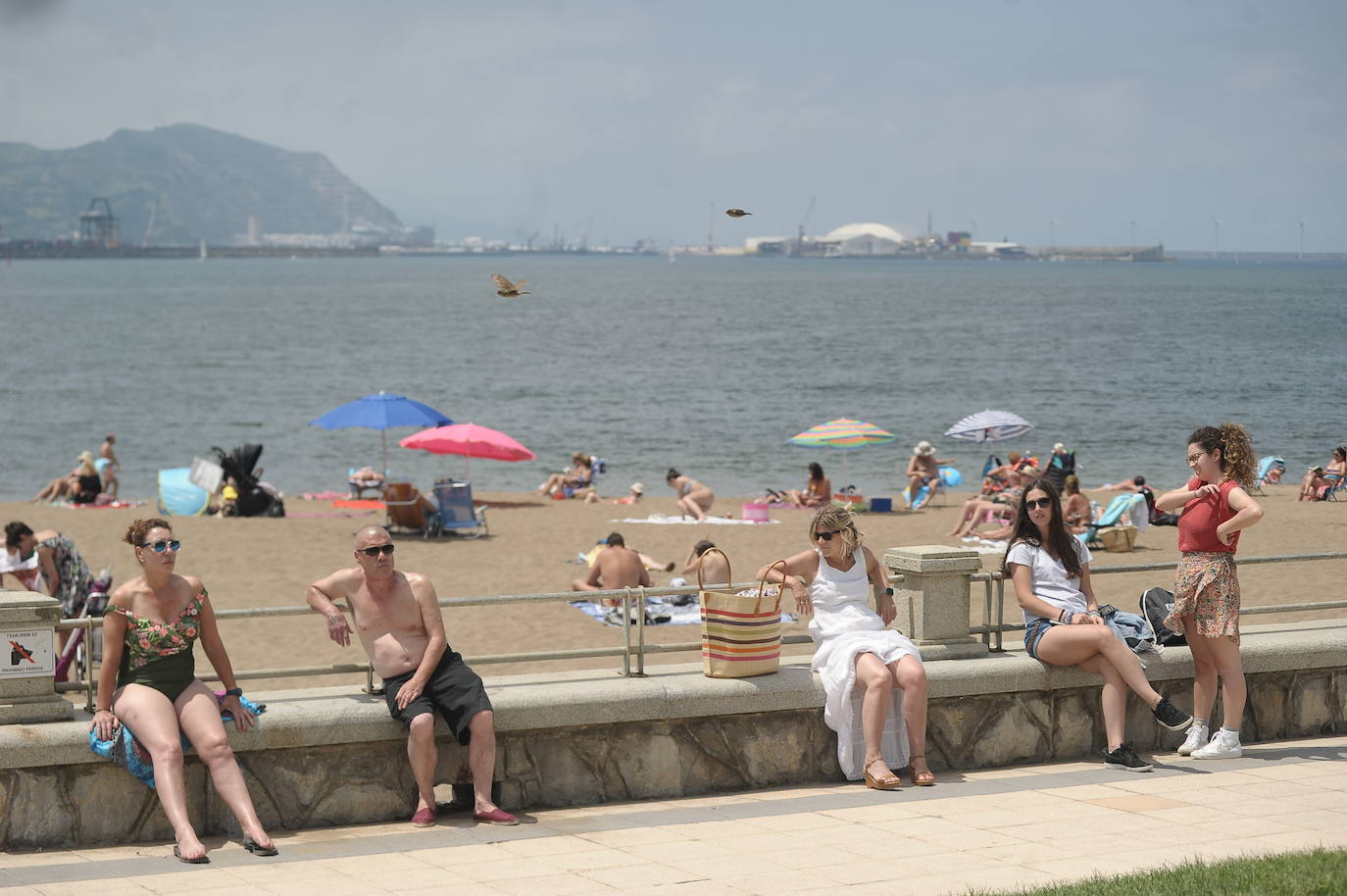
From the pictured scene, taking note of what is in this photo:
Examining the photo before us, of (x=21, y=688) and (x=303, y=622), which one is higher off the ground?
(x=21, y=688)

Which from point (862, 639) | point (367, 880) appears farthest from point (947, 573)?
point (367, 880)

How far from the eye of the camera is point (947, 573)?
7.88 metres

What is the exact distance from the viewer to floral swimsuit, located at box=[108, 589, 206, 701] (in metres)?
6.49

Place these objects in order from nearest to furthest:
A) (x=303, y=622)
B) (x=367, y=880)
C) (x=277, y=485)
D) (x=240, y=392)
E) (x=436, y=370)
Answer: (x=367, y=880)
(x=303, y=622)
(x=277, y=485)
(x=240, y=392)
(x=436, y=370)

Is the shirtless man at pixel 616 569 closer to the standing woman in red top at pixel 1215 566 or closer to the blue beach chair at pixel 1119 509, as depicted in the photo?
the standing woman in red top at pixel 1215 566

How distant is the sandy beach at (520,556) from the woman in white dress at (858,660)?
4.10m

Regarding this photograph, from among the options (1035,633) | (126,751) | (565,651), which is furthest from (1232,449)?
(126,751)

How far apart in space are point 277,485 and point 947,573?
28269 millimetres

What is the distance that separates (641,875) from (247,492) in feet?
60.3

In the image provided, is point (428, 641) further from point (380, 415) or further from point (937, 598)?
point (380, 415)

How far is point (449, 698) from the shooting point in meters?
6.80

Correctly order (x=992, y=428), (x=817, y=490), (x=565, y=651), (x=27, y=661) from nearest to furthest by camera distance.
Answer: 1. (x=27, y=661)
2. (x=565, y=651)
3. (x=817, y=490)
4. (x=992, y=428)

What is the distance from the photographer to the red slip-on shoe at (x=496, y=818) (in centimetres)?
674

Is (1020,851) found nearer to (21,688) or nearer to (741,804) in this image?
(741,804)
